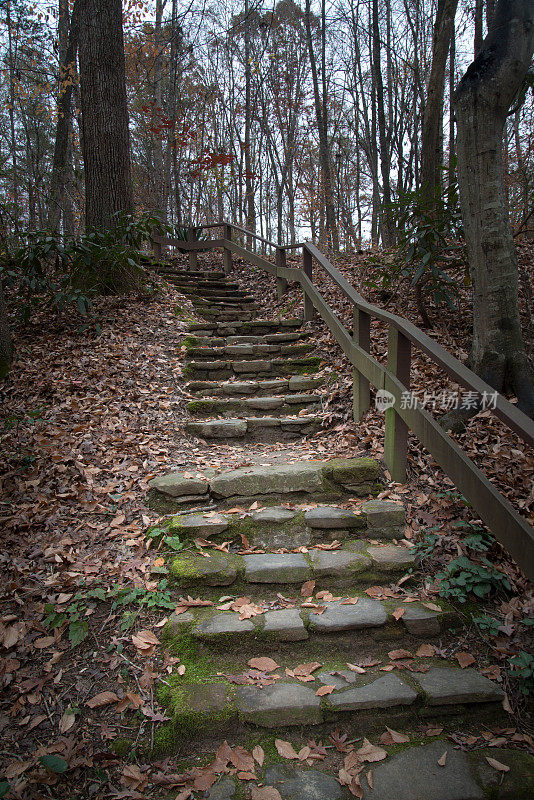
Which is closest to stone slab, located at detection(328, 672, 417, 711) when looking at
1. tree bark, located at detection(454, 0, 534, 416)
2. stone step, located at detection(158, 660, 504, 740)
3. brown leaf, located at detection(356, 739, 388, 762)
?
stone step, located at detection(158, 660, 504, 740)

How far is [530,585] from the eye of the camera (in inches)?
93.7

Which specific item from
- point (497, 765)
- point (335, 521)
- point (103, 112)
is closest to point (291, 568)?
point (335, 521)

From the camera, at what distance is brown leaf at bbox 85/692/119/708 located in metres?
1.99

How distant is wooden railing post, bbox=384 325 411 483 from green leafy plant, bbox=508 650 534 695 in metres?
1.30

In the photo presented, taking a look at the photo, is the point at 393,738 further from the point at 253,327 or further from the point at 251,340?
the point at 253,327

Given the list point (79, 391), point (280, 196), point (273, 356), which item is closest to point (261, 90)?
point (280, 196)

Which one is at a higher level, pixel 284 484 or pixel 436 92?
pixel 436 92

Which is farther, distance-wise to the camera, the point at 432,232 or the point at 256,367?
the point at 256,367

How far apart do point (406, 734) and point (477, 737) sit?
29 centimetres

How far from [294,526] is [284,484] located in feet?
1.21

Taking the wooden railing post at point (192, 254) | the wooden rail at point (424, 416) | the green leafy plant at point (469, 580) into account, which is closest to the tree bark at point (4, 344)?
the wooden rail at point (424, 416)

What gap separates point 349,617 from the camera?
7.63 feet

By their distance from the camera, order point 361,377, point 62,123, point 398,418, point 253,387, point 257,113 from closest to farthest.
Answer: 1. point 398,418
2. point 361,377
3. point 253,387
4. point 62,123
5. point 257,113

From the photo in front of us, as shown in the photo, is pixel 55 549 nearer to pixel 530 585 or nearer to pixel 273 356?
pixel 530 585
